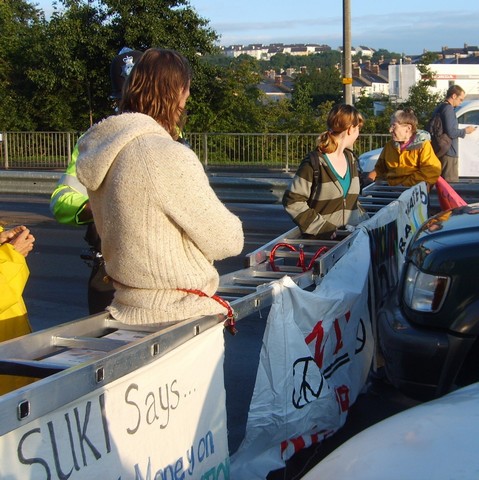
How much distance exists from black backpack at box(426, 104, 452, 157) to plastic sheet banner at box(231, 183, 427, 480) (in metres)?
7.41

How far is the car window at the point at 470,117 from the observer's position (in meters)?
18.0

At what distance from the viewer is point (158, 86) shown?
10.3 feet

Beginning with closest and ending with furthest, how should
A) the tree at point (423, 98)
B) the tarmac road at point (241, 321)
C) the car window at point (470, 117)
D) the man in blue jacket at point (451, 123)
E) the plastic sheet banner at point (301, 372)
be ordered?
the plastic sheet banner at point (301, 372), the tarmac road at point (241, 321), the man in blue jacket at point (451, 123), the car window at point (470, 117), the tree at point (423, 98)

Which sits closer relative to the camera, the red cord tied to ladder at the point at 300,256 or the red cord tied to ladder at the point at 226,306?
the red cord tied to ladder at the point at 226,306

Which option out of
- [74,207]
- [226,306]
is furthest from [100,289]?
[226,306]

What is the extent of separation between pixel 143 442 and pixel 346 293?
2.01 m

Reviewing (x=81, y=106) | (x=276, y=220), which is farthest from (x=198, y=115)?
(x=276, y=220)

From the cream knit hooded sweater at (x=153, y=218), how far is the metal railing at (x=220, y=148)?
61.4 feet

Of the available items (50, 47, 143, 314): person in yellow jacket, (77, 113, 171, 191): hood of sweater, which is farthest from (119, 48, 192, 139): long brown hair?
(50, 47, 143, 314): person in yellow jacket

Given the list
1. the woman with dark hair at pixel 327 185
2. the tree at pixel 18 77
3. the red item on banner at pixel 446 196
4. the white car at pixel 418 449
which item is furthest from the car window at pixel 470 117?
the tree at pixel 18 77

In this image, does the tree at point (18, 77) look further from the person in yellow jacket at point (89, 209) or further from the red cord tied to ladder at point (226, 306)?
the red cord tied to ladder at point (226, 306)

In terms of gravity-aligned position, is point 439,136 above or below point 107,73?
below

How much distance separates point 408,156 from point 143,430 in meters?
4.87

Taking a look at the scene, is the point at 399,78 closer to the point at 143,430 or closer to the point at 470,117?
the point at 470,117
